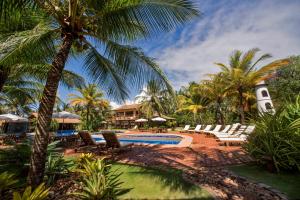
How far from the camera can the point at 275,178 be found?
5.00 metres

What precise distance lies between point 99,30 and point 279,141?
19.6 ft

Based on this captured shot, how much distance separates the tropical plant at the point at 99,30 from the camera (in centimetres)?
432

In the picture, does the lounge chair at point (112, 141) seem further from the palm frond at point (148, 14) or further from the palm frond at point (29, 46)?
the palm frond at point (148, 14)

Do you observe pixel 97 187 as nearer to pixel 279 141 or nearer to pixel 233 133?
pixel 279 141

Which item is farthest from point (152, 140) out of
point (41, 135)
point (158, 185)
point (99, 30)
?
point (99, 30)

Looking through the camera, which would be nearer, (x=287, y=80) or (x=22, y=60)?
(x=22, y=60)

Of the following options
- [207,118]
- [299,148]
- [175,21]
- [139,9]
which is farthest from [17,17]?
[207,118]

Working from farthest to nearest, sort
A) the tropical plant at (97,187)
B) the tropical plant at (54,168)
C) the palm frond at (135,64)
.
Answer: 1. the tropical plant at (54,168)
2. the palm frond at (135,64)
3. the tropical plant at (97,187)

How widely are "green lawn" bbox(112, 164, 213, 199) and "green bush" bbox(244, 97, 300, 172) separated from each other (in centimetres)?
251

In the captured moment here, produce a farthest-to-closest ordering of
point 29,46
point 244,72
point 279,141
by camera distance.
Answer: point 244,72, point 279,141, point 29,46

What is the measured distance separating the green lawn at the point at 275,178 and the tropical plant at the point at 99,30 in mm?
3498

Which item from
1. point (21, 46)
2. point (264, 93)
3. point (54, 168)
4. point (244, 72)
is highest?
point (244, 72)

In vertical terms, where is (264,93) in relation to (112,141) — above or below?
above

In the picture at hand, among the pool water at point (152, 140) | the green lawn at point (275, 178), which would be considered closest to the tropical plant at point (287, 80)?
the pool water at point (152, 140)
